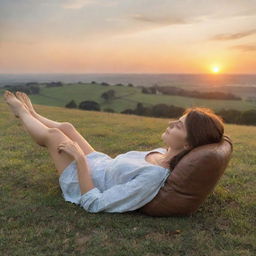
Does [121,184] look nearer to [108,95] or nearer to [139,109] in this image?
[139,109]

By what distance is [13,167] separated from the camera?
750cm

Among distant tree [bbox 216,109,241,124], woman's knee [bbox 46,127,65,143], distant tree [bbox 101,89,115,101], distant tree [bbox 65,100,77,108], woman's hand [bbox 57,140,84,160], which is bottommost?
distant tree [bbox 216,109,241,124]

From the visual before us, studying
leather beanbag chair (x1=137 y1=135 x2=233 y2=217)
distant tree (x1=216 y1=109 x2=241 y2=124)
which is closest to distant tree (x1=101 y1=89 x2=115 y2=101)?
distant tree (x1=216 y1=109 x2=241 y2=124)

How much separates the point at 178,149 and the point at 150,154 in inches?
23.4

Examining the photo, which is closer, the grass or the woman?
the grass

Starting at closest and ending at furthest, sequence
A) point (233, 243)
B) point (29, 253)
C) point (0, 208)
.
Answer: point (29, 253), point (233, 243), point (0, 208)

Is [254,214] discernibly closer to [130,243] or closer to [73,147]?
[130,243]

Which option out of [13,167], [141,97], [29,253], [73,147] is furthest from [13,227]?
[141,97]

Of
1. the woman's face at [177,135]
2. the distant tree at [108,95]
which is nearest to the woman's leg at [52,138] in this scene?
the woman's face at [177,135]

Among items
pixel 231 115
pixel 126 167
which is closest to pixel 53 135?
pixel 126 167

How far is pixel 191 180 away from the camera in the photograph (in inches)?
177

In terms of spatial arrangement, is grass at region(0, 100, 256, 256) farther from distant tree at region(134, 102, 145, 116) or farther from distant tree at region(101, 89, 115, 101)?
distant tree at region(101, 89, 115, 101)

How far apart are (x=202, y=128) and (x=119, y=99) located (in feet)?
131

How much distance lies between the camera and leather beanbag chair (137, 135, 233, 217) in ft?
14.5
